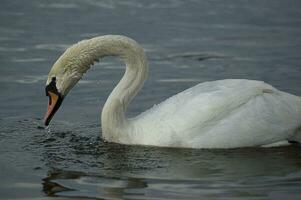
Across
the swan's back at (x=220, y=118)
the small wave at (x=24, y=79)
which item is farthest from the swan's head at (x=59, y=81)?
the small wave at (x=24, y=79)

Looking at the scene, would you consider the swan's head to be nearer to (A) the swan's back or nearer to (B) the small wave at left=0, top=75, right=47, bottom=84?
(A) the swan's back

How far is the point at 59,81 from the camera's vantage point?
38.5 ft

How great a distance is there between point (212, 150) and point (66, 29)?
8282 millimetres

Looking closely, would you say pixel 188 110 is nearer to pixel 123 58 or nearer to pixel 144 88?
pixel 123 58

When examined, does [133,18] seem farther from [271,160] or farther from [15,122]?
[271,160]

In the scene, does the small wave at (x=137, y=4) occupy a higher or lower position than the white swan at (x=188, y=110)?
higher

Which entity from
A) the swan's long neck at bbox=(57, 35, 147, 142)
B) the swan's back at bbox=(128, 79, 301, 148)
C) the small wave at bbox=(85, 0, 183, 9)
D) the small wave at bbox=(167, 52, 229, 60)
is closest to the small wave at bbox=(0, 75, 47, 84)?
the small wave at bbox=(167, 52, 229, 60)

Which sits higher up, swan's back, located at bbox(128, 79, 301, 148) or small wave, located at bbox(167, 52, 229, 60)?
small wave, located at bbox(167, 52, 229, 60)

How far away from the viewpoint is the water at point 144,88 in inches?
400

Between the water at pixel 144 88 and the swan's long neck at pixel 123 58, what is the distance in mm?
319

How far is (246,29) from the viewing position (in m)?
19.0

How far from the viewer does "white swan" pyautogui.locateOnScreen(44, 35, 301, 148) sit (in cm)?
1136

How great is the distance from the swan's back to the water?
0.17 metres

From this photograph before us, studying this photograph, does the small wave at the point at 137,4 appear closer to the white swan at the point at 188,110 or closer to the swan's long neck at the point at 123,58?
the swan's long neck at the point at 123,58
